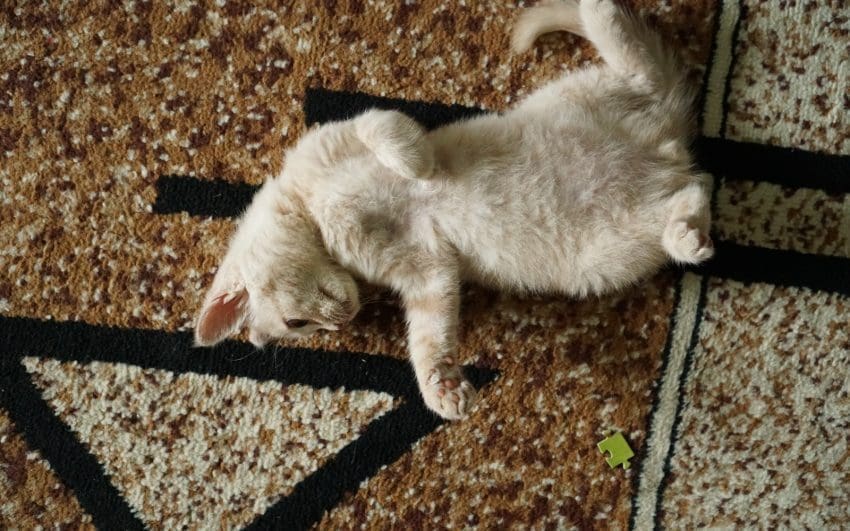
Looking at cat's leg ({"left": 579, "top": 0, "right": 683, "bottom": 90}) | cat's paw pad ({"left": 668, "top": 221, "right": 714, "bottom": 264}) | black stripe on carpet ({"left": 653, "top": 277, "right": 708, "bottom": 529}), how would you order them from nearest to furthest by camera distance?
cat's paw pad ({"left": 668, "top": 221, "right": 714, "bottom": 264})
cat's leg ({"left": 579, "top": 0, "right": 683, "bottom": 90})
black stripe on carpet ({"left": 653, "top": 277, "right": 708, "bottom": 529})

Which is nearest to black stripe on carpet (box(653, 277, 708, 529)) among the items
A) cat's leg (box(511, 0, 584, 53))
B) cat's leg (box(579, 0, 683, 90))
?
cat's leg (box(579, 0, 683, 90))

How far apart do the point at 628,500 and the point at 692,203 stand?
0.64 m

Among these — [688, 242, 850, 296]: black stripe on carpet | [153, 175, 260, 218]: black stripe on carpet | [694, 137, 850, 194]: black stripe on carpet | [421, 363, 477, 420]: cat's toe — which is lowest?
[421, 363, 477, 420]: cat's toe

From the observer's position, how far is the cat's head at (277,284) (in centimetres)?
117

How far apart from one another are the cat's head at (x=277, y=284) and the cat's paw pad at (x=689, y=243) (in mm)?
587

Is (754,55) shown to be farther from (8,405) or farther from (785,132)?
(8,405)

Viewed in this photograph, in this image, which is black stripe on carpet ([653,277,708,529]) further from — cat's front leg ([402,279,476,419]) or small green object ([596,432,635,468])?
cat's front leg ([402,279,476,419])

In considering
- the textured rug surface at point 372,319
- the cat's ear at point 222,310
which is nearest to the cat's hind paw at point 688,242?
the textured rug surface at point 372,319

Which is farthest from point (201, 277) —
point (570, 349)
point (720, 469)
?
point (720, 469)

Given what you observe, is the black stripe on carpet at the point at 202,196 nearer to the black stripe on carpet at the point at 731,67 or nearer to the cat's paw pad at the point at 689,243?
the cat's paw pad at the point at 689,243

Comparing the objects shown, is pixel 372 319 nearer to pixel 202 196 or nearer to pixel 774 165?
Answer: pixel 202 196

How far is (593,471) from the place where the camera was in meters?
1.34

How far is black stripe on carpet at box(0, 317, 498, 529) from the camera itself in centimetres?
137

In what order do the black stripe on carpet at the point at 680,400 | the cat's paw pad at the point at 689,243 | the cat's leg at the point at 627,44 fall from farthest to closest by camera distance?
the black stripe on carpet at the point at 680,400, the cat's leg at the point at 627,44, the cat's paw pad at the point at 689,243
